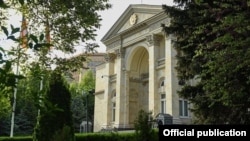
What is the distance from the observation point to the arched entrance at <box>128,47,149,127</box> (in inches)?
1597

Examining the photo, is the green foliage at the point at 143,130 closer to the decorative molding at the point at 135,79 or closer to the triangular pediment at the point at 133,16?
the triangular pediment at the point at 133,16

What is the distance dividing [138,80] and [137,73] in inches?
33.6

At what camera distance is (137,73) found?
4162 cm

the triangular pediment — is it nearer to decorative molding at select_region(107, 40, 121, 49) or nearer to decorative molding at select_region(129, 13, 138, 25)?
decorative molding at select_region(129, 13, 138, 25)

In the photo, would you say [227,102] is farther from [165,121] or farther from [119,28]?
[119,28]

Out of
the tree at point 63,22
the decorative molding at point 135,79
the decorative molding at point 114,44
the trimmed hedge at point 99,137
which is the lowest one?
the trimmed hedge at point 99,137

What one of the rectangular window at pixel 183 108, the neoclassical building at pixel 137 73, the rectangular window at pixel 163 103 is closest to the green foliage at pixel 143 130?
the neoclassical building at pixel 137 73

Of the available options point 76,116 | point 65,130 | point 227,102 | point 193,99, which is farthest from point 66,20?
point 76,116

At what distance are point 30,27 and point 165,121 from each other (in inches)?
885

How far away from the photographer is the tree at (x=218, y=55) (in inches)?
388

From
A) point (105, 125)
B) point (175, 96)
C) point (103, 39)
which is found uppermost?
point (103, 39)

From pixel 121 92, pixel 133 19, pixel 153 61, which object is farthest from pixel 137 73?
pixel 133 19

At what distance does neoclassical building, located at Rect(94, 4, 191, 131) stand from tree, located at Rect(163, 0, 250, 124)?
16.0m

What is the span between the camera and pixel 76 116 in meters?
61.1
